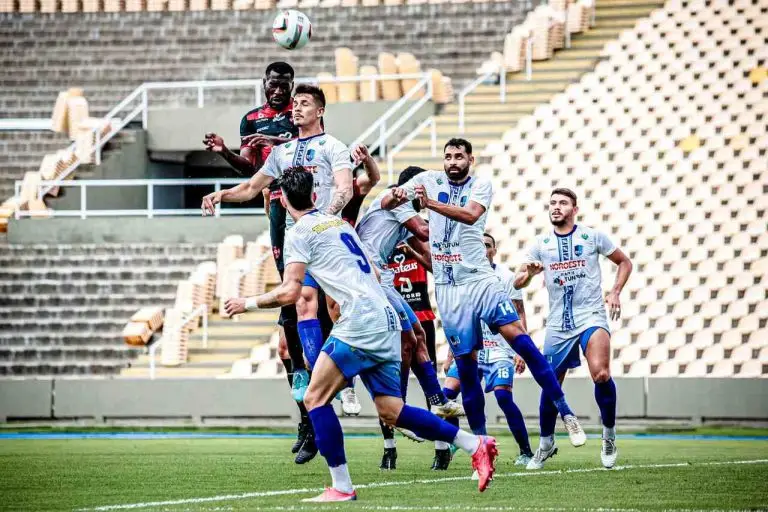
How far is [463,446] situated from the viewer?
860cm

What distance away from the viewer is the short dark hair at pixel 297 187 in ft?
28.4

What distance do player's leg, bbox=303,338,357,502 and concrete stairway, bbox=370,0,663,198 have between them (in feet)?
48.9

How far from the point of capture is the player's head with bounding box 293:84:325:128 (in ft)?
35.6

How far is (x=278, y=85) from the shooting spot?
39.2ft

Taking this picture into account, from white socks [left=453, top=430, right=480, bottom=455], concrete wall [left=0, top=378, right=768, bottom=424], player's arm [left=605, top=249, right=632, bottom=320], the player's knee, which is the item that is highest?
player's arm [left=605, top=249, right=632, bottom=320]

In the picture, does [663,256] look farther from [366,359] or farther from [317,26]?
[366,359]

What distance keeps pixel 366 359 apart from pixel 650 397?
10.8m

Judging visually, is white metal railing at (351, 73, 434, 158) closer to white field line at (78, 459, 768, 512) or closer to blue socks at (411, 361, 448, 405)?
blue socks at (411, 361, 448, 405)

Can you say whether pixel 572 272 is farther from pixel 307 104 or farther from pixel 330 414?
pixel 330 414

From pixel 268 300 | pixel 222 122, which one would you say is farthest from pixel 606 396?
pixel 222 122

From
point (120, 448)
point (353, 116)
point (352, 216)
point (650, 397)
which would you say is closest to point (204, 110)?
point (353, 116)

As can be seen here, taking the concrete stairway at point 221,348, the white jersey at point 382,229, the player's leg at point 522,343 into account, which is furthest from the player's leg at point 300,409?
the concrete stairway at point 221,348

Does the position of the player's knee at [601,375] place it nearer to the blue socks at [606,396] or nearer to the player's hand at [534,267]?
the blue socks at [606,396]

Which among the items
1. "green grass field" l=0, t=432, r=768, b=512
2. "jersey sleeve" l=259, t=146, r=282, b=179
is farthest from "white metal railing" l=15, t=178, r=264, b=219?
"jersey sleeve" l=259, t=146, r=282, b=179
